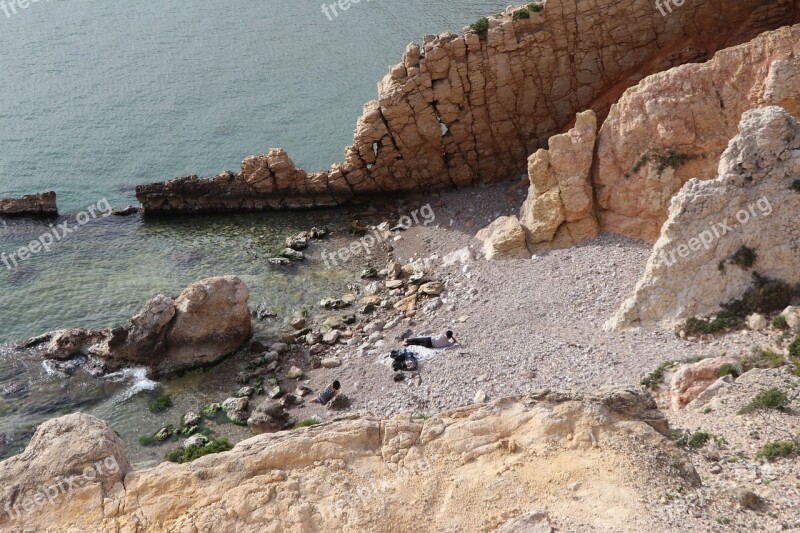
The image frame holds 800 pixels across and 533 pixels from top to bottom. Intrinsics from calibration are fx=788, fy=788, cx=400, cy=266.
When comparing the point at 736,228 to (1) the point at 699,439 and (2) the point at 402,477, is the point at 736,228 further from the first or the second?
(2) the point at 402,477

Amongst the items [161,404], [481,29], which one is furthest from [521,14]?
[161,404]

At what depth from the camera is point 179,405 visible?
29203 mm

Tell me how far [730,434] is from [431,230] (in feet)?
74.1

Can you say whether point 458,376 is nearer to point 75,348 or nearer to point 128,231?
point 75,348

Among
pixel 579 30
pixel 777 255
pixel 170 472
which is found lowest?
pixel 777 255

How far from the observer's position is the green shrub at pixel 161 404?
2903cm

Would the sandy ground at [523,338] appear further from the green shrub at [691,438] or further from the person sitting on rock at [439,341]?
the green shrub at [691,438]

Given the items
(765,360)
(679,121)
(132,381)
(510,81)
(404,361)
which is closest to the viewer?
(765,360)

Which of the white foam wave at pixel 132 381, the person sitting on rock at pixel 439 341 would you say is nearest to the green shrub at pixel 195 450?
the white foam wave at pixel 132 381

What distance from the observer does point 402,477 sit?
1490cm

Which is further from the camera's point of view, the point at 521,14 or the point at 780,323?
the point at 521,14

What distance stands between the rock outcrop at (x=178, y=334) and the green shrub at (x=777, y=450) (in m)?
21.1

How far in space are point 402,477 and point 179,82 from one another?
48.6 metres

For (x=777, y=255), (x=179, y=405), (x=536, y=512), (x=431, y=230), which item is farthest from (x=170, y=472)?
A: (x=431, y=230)
